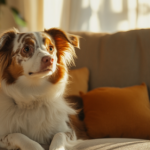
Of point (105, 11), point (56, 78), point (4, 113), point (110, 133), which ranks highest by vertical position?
point (105, 11)

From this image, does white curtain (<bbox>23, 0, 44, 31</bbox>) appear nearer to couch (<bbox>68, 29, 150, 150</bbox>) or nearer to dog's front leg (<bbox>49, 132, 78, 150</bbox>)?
couch (<bbox>68, 29, 150, 150</bbox>)

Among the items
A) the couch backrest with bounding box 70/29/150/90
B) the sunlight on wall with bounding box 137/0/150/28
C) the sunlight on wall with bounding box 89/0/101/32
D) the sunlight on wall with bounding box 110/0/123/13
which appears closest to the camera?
the couch backrest with bounding box 70/29/150/90

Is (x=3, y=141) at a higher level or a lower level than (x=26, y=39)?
lower

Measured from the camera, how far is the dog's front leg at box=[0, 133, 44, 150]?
4.08 ft

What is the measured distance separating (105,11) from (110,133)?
6.06 feet

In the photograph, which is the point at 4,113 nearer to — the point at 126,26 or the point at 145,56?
the point at 145,56

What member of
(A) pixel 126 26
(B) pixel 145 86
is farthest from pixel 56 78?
(A) pixel 126 26

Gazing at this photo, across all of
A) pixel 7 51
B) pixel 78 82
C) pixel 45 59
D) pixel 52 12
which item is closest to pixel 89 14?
pixel 52 12

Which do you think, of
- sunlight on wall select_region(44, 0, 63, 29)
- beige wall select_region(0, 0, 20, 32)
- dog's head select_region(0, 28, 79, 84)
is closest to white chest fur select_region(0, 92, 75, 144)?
dog's head select_region(0, 28, 79, 84)

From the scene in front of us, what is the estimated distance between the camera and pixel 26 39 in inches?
58.2

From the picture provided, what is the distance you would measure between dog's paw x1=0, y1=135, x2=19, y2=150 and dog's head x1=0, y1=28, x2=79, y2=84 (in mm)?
383

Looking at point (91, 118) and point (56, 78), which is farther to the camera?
point (91, 118)

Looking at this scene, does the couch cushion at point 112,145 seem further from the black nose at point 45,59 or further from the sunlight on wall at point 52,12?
the sunlight on wall at point 52,12

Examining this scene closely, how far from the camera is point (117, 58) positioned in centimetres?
217
